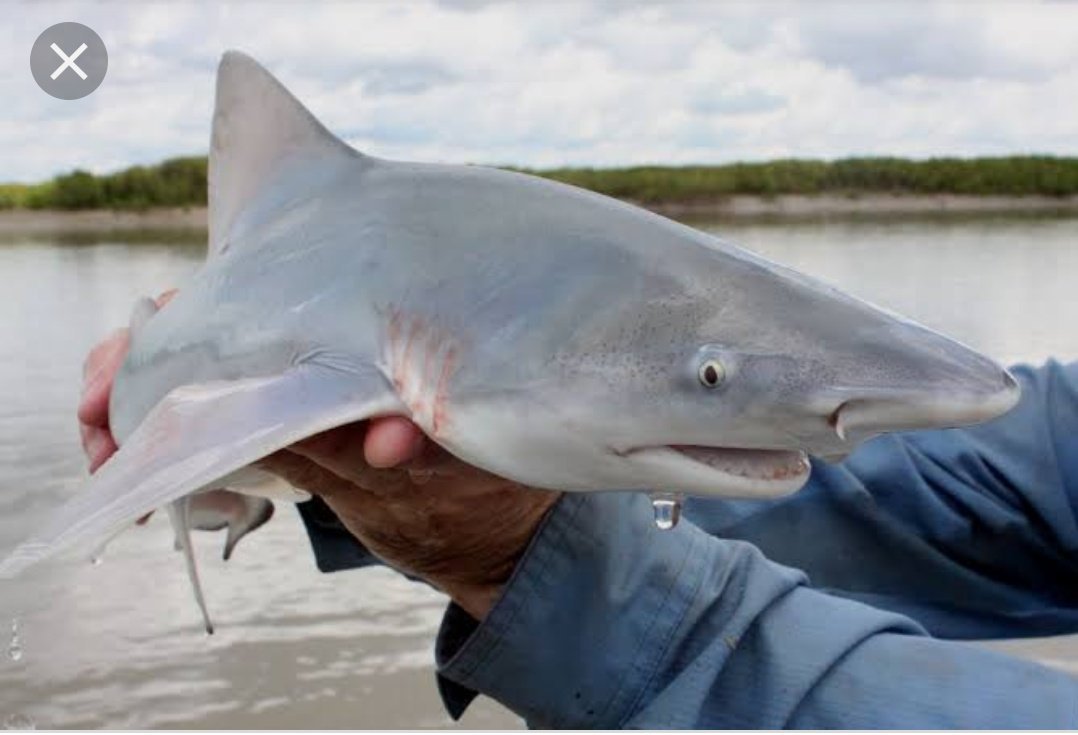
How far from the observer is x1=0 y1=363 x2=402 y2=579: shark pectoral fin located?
5.12ft

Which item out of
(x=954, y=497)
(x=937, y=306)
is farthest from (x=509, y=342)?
(x=937, y=306)

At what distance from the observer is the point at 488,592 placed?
2090 mm

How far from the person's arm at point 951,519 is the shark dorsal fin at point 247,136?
1.05m

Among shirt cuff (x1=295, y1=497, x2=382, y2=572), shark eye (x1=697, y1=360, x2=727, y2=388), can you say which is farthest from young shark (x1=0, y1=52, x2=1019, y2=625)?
shirt cuff (x1=295, y1=497, x2=382, y2=572)

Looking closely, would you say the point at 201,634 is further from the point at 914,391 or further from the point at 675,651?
the point at 914,391

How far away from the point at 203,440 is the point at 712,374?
2.08ft

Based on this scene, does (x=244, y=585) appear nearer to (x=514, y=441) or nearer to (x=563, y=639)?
(x=563, y=639)

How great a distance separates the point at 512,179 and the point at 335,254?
273mm

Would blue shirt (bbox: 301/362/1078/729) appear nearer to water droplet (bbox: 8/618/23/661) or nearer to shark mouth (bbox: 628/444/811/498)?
shark mouth (bbox: 628/444/811/498)

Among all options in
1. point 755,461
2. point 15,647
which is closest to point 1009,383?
point 755,461

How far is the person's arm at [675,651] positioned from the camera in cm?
196

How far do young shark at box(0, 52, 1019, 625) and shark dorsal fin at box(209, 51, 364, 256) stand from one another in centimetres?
23

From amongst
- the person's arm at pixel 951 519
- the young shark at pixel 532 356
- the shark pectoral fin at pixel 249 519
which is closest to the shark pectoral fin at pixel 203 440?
the young shark at pixel 532 356

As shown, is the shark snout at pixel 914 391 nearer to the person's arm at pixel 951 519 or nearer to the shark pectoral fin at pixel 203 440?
the shark pectoral fin at pixel 203 440
